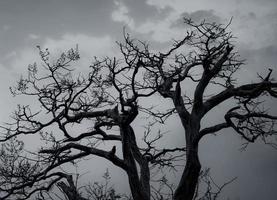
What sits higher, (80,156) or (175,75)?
(175,75)

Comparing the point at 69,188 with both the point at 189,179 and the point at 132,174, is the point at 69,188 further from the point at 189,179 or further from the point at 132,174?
the point at 189,179

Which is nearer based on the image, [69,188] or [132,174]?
[132,174]

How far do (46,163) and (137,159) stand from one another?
2424mm

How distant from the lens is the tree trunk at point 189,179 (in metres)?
8.26

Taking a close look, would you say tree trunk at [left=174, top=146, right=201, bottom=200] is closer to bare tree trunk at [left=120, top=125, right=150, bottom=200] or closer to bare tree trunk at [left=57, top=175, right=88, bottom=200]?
bare tree trunk at [left=120, top=125, right=150, bottom=200]

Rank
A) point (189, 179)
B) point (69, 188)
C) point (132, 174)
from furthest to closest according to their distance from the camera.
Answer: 1. point (69, 188)
2. point (132, 174)
3. point (189, 179)

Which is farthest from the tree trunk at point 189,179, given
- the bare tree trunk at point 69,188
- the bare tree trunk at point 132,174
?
the bare tree trunk at point 69,188

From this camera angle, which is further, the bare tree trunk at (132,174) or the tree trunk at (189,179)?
the bare tree trunk at (132,174)

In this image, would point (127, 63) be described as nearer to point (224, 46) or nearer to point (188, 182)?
point (224, 46)

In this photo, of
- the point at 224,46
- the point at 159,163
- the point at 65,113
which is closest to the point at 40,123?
the point at 65,113

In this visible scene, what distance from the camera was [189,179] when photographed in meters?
8.34

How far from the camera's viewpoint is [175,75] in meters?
11.1

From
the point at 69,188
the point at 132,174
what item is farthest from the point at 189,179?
the point at 69,188

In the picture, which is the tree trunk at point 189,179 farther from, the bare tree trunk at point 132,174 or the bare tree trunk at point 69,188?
the bare tree trunk at point 69,188
